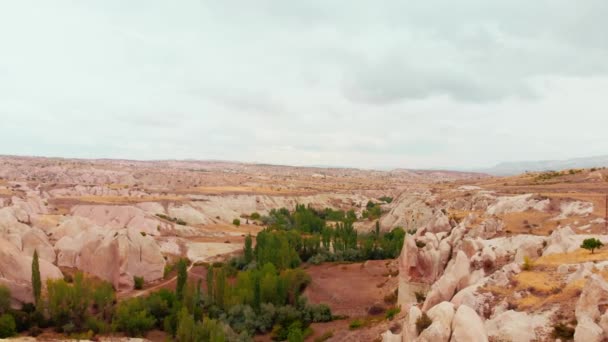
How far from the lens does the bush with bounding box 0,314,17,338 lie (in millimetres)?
36844

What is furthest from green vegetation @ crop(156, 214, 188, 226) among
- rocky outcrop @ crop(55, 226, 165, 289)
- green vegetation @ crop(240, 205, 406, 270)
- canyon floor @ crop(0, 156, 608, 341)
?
rocky outcrop @ crop(55, 226, 165, 289)

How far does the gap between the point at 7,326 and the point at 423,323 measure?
118 ft

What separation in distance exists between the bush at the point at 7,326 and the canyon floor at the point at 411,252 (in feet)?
17.6

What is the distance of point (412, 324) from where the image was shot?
19.3 m

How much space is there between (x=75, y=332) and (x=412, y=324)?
108 ft

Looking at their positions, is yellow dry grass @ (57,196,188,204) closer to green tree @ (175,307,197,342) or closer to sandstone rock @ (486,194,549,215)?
green tree @ (175,307,197,342)

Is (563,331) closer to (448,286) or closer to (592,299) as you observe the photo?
(592,299)

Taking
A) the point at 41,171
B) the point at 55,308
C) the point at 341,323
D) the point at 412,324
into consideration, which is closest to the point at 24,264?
the point at 55,308

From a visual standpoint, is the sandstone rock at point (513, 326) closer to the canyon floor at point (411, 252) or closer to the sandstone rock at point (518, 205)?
the canyon floor at point (411, 252)

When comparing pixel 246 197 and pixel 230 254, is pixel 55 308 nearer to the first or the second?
pixel 230 254

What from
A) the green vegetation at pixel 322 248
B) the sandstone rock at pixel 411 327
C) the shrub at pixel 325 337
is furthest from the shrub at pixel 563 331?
the green vegetation at pixel 322 248

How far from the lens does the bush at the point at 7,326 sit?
1451 inches

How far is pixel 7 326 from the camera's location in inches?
1457

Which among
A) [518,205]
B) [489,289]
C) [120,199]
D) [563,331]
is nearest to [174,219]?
[120,199]
